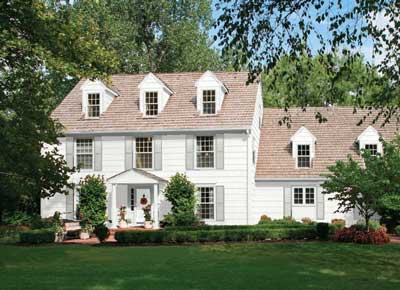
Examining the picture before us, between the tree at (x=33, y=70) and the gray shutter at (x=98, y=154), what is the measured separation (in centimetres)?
1251

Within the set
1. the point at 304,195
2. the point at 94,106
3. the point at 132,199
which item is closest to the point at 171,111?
the point at 94,106

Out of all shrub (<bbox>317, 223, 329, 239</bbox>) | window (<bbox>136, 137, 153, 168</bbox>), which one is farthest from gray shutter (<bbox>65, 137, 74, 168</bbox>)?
shrub (<bbox>317, 223, 329, 239</bbox>)

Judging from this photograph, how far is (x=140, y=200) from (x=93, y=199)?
264 cm

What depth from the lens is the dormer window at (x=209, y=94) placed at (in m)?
34.0

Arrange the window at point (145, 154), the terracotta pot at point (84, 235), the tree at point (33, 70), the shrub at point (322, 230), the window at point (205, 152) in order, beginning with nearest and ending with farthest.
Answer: the tree at point (33, 70)
the shrub at point (322, 230)
the terracotta pot at point (84, 235)
the window at point (205, 152)
the window at point (145, 154)

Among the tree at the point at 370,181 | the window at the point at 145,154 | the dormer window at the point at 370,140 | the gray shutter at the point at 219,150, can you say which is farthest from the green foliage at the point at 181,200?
the dormer window at the point at 370,140

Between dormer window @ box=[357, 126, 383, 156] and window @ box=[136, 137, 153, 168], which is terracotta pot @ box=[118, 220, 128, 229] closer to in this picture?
window @ box=[136, 137, 153, 168]

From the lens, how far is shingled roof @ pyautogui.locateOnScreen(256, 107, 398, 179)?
35.2 metres

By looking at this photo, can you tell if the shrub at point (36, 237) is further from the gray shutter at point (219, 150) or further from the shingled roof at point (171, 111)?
the gray shutter at point (219, 150)

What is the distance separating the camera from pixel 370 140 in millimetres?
35188

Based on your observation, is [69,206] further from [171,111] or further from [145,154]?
[171,111]

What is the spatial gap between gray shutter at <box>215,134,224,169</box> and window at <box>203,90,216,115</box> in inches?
66.2

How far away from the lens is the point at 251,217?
109 ft

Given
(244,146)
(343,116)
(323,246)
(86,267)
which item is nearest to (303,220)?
(244,146)
